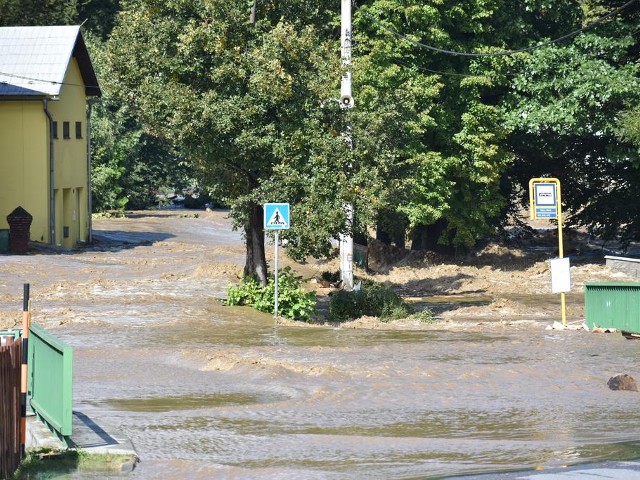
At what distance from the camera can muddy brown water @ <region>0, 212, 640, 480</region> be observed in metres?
11.7

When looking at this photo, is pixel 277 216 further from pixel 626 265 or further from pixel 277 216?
pixel 626 265

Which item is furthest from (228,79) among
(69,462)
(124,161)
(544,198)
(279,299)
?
(124,161)

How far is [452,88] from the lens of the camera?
128 ft

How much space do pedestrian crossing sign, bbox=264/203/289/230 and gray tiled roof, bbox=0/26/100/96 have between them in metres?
19.9

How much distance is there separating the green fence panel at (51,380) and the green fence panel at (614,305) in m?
12.8

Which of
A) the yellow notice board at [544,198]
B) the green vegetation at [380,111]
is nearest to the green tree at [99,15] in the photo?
the green vegetation at [380,111]

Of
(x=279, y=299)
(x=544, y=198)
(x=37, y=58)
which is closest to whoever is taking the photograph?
(x=544, y=198)

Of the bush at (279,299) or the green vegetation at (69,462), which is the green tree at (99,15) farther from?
the green vegetation at (69,462)

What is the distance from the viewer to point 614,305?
22.5 meters

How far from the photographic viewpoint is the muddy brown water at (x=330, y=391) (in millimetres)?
11711

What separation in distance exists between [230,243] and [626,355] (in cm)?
3073

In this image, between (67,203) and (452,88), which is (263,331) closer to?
(452,88)

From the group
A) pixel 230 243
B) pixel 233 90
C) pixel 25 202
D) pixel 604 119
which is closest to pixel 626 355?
pixel 233 90

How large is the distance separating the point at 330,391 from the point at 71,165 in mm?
31757
